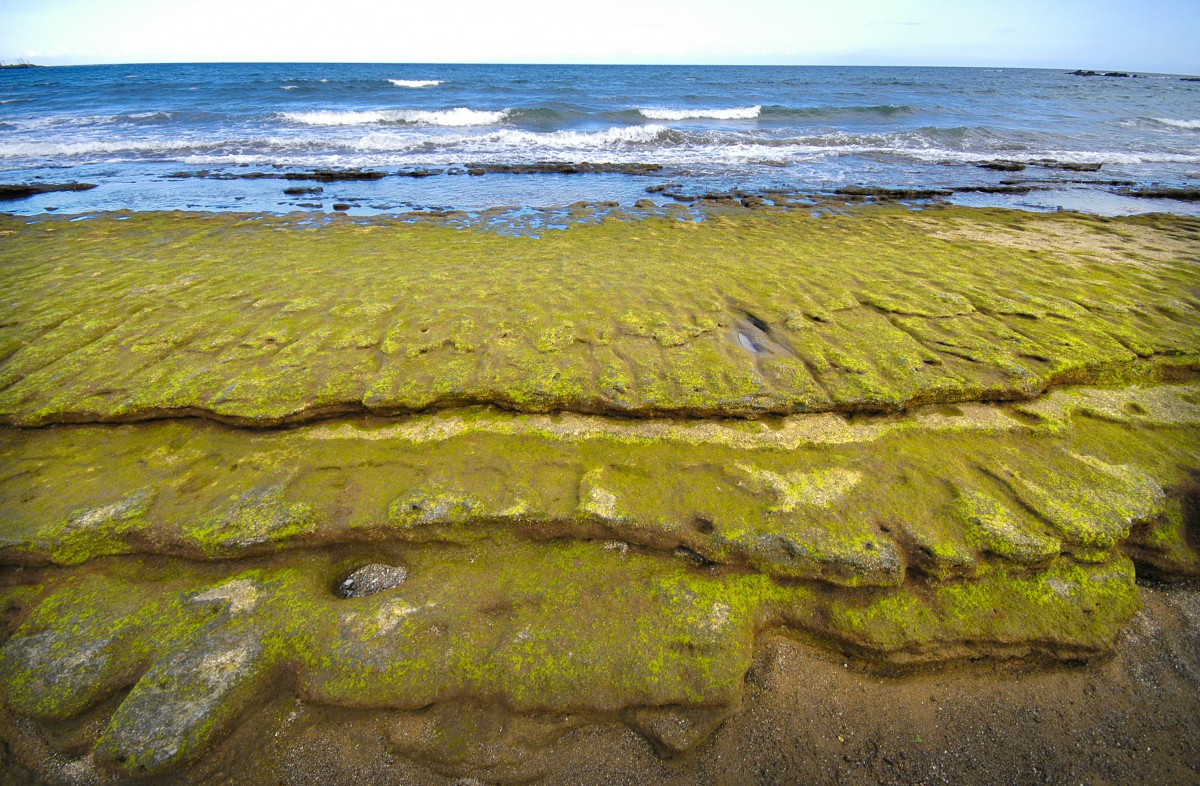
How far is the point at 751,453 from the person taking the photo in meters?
4.13

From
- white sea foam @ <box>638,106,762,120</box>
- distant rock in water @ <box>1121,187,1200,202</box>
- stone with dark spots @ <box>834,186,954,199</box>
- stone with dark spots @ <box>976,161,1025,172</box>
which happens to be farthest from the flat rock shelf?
white sea foam @ <box>638,106,762,120</box>

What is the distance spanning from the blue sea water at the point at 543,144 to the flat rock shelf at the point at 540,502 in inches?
318

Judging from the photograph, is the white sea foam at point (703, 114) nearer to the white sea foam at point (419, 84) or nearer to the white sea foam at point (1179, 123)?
the white sea foam at point (419, 84)

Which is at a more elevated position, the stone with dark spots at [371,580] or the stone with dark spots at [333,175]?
the stone with dark spots at [333,175]

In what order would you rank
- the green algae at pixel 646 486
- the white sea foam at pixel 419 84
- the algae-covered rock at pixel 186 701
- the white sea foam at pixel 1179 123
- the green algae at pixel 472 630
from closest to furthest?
1. the algae-covered rock at pixel 186 701
2. the green algae at pixel 472 630
3. the green algae at pixel 646 486
4. the white sea foam at pixel 1179 123
5. the white sea foam at pixel 419 84

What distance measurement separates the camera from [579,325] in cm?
568

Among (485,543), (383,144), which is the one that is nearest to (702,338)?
(485,543)

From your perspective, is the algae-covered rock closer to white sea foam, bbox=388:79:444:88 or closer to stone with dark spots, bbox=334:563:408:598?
stone with dark spots, bbox=334:563:408:598

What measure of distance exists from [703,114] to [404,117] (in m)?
16.6

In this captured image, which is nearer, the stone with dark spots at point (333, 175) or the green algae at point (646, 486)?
the green algae at point (646, 486)

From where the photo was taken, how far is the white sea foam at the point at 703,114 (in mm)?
30375

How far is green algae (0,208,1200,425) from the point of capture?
15.4 feet

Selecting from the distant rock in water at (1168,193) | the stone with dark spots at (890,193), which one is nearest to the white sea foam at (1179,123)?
the distant rock in water at (1168,193)

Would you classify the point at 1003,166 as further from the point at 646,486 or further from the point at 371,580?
the point at 371,580
